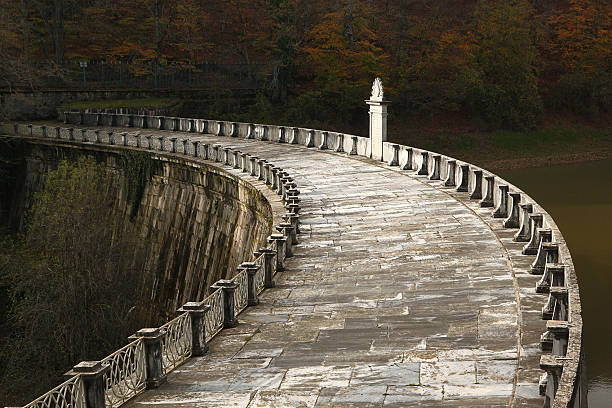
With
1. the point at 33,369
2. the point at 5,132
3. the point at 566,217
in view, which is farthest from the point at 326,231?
the point at 5,132

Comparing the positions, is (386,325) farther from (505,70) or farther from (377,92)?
(505,70)

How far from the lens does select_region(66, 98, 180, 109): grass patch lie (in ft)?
185

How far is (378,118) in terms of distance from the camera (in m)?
31.3

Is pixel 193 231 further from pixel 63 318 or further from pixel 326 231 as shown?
pixel 326 231

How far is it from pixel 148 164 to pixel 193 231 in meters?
6.08

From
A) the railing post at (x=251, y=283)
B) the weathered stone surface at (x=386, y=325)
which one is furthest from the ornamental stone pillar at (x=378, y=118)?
the railing post at (x=251, y=283)

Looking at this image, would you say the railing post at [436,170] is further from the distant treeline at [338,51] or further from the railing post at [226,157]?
the distant treeline at [338,51]

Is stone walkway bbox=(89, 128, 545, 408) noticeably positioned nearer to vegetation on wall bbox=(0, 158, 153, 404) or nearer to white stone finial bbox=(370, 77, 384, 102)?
white stone finial bbox=(370, 77, 384, 102)

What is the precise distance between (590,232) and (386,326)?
28178 mm

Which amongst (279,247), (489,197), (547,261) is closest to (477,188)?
(489,197)

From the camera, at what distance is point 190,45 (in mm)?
67062

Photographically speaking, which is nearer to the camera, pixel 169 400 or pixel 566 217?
pixel 169 400

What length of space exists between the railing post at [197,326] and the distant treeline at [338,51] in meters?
51.7

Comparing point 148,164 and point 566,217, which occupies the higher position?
point 148,164
